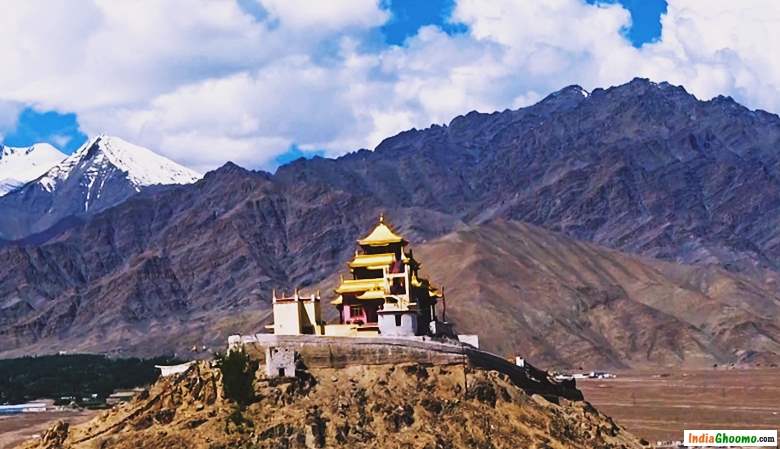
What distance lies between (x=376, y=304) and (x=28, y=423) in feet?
349

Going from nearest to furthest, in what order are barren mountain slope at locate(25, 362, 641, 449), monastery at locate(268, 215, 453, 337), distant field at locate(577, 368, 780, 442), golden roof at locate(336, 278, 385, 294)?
barren mountain slope at locate(25, 362, 641, 449), monastery at locate(268, 215, 453, 337), golden roof at locate(336, 278, 385, 294), distant field at locate(577, 368, 780, 442)

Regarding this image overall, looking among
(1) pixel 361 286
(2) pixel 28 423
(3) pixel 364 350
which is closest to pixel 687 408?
(2) pixel 28 423

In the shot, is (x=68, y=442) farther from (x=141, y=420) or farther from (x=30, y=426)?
(x=30, y=426)

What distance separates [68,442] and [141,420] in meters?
4.29

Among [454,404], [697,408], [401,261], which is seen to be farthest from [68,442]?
[697,408]

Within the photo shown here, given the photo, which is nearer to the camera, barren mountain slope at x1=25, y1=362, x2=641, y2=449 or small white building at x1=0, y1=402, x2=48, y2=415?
barren mountain slope at x1=25, y1=362, x2=641, y2=449

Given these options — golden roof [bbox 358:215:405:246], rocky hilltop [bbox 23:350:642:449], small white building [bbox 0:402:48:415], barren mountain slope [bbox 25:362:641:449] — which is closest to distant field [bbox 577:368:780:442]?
golden roof [bbox 358:215:405:246]

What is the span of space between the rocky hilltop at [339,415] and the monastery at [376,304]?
6.84 m

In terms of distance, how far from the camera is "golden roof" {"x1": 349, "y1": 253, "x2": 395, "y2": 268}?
8019 cm

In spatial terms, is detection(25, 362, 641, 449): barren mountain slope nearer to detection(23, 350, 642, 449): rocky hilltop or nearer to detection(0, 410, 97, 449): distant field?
detection(23, 350, 642, 449): rocky hilltop

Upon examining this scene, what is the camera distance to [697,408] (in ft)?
538

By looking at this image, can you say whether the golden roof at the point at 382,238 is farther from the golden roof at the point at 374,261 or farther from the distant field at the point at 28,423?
the distant field at the point at 28,423

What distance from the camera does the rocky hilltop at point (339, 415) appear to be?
5972cm

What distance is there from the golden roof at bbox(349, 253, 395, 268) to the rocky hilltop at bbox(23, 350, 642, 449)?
564 inches
